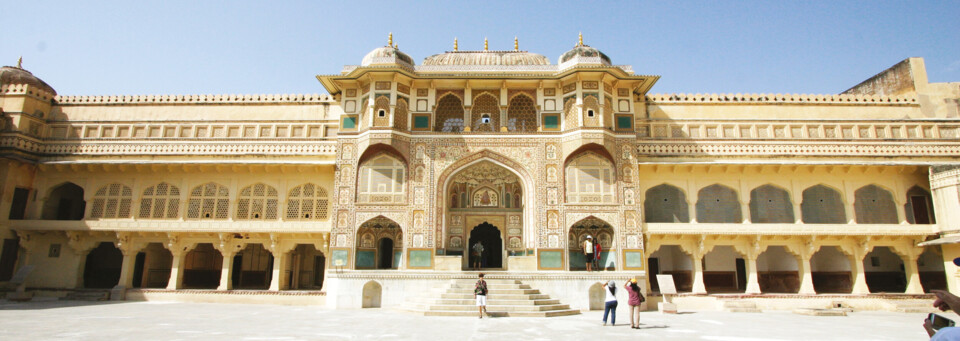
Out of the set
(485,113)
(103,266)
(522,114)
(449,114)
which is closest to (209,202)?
(103,266)

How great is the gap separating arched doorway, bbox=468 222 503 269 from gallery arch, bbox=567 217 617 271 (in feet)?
8.81

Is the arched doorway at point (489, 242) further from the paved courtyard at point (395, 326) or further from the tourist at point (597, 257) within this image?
the paved courtyard at point (395, 326)

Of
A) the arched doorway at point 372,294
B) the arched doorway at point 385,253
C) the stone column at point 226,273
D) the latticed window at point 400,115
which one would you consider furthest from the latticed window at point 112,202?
the latticed window at point 400,115

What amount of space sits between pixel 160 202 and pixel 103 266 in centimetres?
453

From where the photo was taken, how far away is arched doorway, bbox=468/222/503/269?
64.0 feet

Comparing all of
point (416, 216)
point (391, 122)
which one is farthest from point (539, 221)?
point (391, 122)

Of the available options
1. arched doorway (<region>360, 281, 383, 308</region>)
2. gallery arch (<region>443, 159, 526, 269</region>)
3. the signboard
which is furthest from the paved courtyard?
gallery arch (<region>443, 159, 526, 269</region>)

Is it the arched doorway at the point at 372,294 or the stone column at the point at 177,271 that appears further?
the stone column at the point at 177,271

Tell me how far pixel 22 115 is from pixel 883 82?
3063 cm

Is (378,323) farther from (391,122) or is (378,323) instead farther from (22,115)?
(22,115)

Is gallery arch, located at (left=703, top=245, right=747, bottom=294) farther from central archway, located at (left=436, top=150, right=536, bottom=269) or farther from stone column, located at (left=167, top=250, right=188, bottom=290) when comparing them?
stone column, located at (left=167, top=250, right=188, bottom=290)

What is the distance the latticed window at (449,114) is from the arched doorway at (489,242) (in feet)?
11.8

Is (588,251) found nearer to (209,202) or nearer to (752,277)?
(752,277)

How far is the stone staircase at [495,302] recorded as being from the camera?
537 inches
